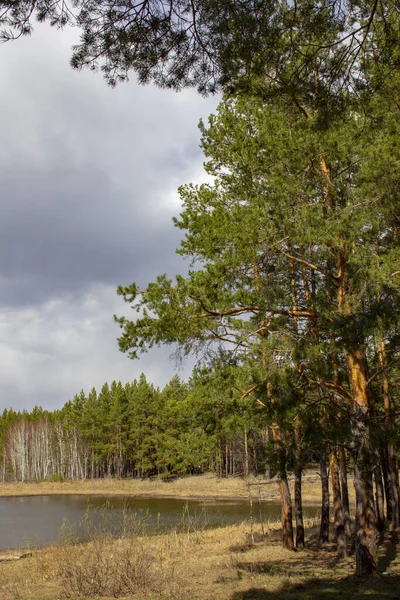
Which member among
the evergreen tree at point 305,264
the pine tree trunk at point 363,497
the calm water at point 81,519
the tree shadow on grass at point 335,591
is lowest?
the calm water at point 81,519

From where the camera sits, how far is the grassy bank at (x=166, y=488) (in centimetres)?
3678

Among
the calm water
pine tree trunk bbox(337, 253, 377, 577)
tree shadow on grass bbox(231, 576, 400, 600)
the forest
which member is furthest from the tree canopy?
the calm water

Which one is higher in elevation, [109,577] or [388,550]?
[109,577]

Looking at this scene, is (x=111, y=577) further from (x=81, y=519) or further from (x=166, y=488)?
(x=166, y=488)

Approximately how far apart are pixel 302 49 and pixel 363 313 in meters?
3.49

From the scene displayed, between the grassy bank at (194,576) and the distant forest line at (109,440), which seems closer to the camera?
the grassy bank at (194,576)

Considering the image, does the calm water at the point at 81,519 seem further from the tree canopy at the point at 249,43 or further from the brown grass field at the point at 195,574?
the tree canopy at the point at 249,43

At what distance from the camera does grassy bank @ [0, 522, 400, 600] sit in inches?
270

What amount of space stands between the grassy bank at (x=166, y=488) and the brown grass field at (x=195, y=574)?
23.4m

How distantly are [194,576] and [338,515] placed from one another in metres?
4.54

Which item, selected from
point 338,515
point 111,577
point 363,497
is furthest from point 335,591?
point 338,515

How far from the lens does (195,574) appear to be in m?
8.95

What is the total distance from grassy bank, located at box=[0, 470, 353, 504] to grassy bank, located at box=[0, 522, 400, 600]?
24.3 metres

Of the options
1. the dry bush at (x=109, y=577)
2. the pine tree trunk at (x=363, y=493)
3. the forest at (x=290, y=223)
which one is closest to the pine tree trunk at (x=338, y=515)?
the forest at (x=290, y=223)
